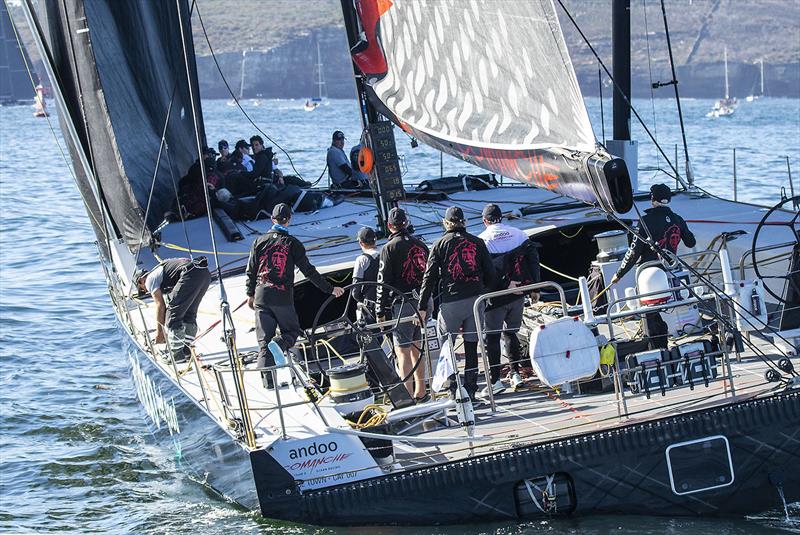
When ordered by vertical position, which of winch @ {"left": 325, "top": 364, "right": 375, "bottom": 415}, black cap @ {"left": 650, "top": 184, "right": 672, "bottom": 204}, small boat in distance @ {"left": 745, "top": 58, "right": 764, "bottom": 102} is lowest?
small boat in distance @ {"left": 745, "top": 58, "right": 764, "bottom": 102}

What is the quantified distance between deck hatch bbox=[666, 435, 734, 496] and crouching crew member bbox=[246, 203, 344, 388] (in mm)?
2824

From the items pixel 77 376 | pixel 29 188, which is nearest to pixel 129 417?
pixel 77 376

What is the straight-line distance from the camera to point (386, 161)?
1137 centimetres

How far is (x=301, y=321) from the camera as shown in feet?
39.1

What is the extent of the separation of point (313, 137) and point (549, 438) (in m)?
53.3

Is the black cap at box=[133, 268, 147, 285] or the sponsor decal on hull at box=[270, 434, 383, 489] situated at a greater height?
the black cap at box=[133, 268, 147, 285]

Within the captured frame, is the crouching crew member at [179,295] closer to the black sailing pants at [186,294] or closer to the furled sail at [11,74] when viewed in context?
the black sailing pants at [186,294]

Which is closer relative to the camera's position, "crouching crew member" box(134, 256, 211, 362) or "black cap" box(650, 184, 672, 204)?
"black cap" box(650, 184, 672, 204)

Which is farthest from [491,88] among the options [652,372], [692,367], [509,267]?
[692,367]

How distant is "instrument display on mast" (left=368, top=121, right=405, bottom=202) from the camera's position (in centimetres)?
1118

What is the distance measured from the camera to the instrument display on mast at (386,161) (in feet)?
36.7

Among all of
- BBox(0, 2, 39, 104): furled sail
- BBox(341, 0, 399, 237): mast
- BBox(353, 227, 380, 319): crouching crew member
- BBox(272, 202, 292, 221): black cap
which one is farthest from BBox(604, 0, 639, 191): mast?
BBox(0, 2, 39, 104): furled sail

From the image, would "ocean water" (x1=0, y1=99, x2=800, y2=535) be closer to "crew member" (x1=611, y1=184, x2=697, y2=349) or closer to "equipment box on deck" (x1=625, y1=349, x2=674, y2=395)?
"equipment box on deck" (x1=625, y1=349, x2=674, y2=395)

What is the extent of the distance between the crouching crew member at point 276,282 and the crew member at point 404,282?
15.1 inches
